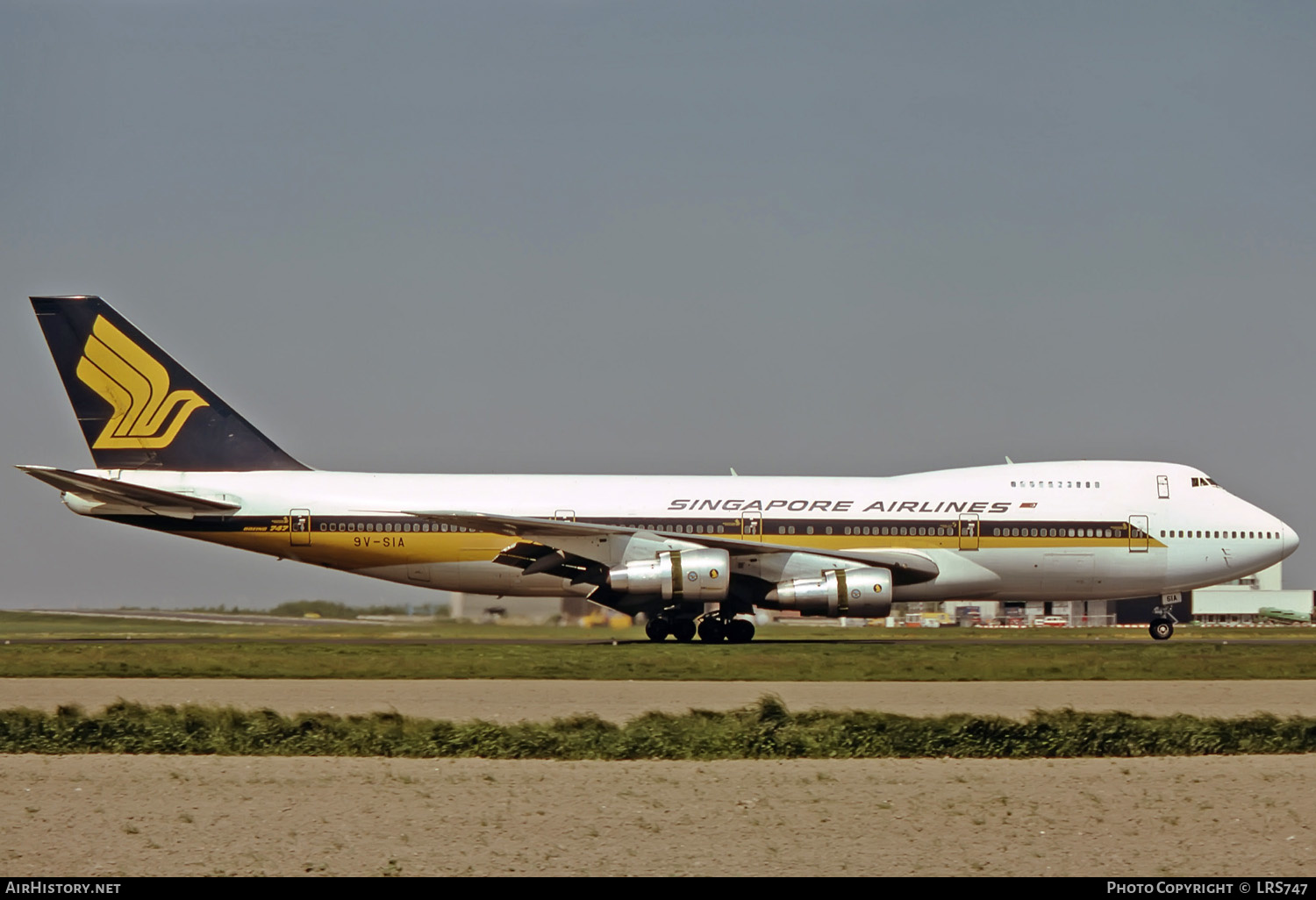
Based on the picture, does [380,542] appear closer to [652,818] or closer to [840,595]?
[840,595]

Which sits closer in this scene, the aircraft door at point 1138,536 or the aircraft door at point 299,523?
the aircraft door at point 299,523

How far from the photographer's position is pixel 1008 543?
32250 millimetres

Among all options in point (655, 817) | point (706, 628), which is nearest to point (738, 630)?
point (706, 628)

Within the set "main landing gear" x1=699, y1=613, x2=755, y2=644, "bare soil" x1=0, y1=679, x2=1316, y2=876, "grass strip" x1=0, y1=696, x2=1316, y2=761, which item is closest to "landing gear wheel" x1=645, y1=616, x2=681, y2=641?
"main landing gear" x1=699, y1=613, x2=755, y2=644

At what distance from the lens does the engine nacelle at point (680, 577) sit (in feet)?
96.2

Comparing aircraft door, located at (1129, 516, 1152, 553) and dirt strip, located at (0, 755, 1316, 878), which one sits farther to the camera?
aircraft door, located at (1129, 516, 1152, 553)

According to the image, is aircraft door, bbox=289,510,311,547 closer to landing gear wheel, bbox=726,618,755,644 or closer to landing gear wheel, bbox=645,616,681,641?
landing gear wheel, bbox=645,616,681,641

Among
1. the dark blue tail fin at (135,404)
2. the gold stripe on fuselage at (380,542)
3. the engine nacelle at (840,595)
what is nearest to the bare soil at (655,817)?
the engine nacelle at (840,595)

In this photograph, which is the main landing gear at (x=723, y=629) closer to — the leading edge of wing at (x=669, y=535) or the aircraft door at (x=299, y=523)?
the leading edge of wing at (x=669, y=535)

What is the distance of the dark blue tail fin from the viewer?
3222 centimetres

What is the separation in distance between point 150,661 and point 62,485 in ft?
28.1

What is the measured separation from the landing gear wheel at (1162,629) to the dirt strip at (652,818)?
21409mm

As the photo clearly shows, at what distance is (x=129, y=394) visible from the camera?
32.4 metres

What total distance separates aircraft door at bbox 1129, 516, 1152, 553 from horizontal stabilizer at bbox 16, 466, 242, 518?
20.6 m
